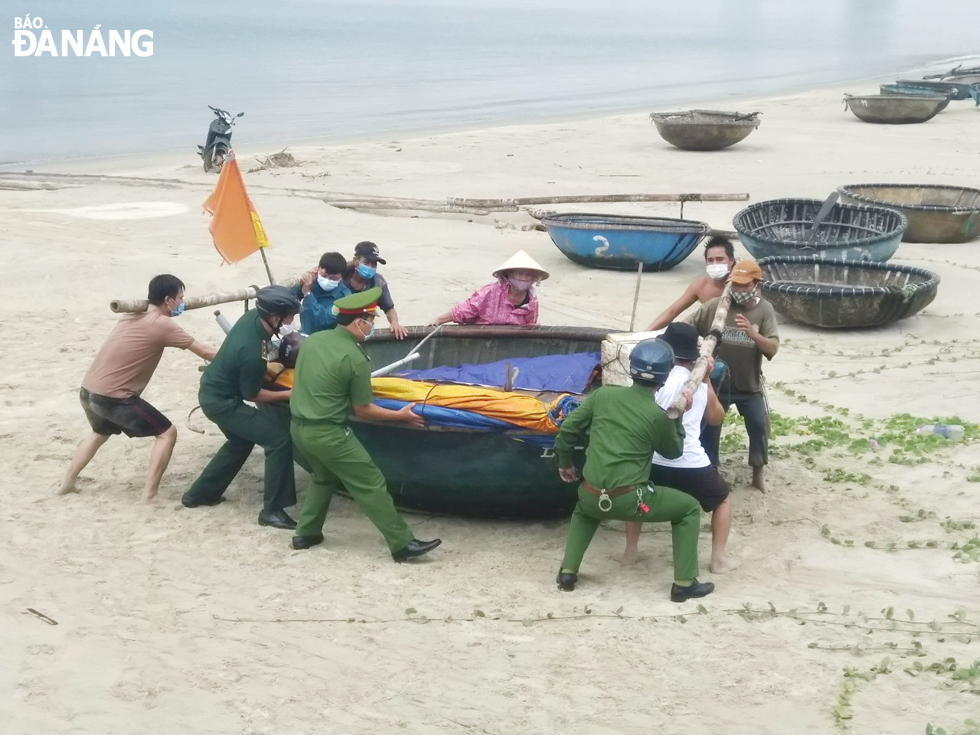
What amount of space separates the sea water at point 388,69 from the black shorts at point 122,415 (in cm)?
2466

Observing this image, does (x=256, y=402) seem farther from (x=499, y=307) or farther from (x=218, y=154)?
(x=218, y=154)

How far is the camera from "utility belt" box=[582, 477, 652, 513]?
6.53 m

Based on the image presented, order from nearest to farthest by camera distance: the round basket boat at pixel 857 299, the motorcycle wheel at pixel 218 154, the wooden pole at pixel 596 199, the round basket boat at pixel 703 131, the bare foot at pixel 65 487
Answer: the bare foot at pixel 65 487
the round basket boat at pixel 857 299
the wooden pole at pixel 596 199
the motorcycle wheel at pixel 218 154
the round basket boat at pixel 703 131

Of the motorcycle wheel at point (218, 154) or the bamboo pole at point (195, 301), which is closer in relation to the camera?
the bamboo pole at point (195, 301)

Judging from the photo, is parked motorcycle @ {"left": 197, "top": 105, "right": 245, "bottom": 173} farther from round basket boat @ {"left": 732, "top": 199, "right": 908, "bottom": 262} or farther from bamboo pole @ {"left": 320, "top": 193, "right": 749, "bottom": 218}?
round basket boat @ {"left": 732, "top": 199, "right": 908, "bottom": 262}

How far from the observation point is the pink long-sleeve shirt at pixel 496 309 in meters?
9.41

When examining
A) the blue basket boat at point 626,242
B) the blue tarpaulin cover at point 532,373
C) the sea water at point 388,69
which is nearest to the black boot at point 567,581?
the blue tarpaulin cover at point 532,373

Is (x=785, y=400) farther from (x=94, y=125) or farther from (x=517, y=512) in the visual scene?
(x=94, y=125)

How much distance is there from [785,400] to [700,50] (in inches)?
2993

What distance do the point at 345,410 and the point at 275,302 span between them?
88 cm

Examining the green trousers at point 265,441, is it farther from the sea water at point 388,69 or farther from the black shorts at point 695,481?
the sea water at point 388,69

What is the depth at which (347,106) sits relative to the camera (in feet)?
147

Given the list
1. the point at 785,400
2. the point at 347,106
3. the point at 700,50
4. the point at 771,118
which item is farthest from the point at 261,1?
the point at 785,400

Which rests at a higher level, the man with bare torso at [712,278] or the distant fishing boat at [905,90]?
the distant fishing boat at [905,90]
